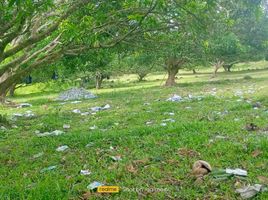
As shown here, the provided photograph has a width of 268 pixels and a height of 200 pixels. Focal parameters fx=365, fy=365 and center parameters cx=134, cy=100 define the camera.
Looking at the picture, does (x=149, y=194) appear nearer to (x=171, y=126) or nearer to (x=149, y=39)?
(x=171, y=126)

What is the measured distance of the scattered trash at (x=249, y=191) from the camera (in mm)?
4143

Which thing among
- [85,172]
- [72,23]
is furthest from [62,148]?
[72,23]

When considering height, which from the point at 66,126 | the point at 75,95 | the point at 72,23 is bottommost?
the point at 75,95

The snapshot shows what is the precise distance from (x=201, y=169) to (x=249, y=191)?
0.85m

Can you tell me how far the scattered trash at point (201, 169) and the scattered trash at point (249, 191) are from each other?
0.63 metres

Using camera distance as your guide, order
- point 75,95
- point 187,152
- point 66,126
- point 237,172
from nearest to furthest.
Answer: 1. point 237,172
2. point 187,152
3. point 66,126
4. point 75,95

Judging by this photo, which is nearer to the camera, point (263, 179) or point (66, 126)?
point (263, 179)

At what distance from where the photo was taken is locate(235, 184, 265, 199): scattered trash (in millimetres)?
4143

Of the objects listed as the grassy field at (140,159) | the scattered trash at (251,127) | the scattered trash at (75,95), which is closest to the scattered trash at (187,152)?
the grassy field at (140,159)

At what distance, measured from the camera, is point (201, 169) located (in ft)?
16.2

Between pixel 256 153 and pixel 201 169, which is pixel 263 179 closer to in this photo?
pixel 201 169

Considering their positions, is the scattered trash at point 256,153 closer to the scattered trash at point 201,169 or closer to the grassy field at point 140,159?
the grassy field at point 140,159

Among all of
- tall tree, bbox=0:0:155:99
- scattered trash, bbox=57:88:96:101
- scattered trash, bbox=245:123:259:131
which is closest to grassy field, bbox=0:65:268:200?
scattered trash, bbox=245:123:259:131

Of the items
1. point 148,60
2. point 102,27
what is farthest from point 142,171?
point 148,60
